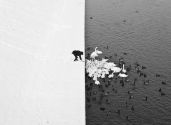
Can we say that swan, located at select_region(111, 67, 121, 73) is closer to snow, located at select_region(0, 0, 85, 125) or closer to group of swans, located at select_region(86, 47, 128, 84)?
group of swans, located at select_region(86, 47, 128, 84)

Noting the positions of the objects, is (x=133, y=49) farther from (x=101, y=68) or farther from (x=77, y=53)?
(x=77, y=53)

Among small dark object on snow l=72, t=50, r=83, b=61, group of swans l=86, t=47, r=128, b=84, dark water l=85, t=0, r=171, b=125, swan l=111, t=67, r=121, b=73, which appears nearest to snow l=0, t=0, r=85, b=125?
small dark object on snow l=72, t=50, r=83, b=61

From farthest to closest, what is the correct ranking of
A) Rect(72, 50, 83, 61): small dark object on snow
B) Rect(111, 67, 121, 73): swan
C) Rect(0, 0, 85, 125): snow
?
1. Rect(72, 50, 83, 61): small dark object on snow
2. Rect(111, 67, 121, 73): swan
3. Rect(0, 0, 85, 125): snow

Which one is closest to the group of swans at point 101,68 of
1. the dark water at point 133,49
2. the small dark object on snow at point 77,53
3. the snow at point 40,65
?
the dark water at point 133,49

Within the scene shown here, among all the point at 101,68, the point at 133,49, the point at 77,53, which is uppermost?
the point at 133,49

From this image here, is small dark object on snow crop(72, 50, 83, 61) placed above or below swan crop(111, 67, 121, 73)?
above

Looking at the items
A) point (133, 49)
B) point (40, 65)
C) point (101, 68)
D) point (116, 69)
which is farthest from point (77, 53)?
point (133, 49)

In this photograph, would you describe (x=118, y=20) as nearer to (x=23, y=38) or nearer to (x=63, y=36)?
(x=63, y=36)

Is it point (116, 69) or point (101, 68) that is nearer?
point (116, 69)

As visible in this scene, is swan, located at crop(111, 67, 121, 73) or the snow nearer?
the snow

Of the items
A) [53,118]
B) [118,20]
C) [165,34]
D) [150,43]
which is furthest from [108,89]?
[118,20]
